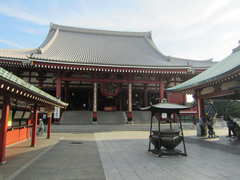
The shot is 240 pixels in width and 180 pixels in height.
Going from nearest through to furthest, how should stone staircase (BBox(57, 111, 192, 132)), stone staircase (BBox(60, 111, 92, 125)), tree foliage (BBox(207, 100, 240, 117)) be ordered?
stone staircase (BBox(57, 111, 192, 132))
stone staircase (BBox(60, 111, 92, 125))
tree foliage (BBox(207, 100, 240, 117))

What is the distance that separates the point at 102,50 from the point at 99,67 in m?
6.23

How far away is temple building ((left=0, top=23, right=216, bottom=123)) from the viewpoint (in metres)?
16.9

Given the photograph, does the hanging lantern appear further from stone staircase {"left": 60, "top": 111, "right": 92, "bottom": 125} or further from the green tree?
the green tree

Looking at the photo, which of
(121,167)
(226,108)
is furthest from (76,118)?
(226,108)

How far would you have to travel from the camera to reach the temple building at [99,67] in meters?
16.9

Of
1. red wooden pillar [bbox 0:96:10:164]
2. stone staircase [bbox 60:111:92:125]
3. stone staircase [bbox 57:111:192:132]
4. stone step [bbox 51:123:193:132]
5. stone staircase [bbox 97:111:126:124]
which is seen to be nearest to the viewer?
red wooden pillar [bbox 0:96:10:164]

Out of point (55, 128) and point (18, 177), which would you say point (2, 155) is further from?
point (55, 128)

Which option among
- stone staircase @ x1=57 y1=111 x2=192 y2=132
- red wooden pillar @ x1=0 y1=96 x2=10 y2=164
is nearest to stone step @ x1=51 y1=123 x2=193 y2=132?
stone staircase @ x1=57 y1=111 x2=192 y2=132

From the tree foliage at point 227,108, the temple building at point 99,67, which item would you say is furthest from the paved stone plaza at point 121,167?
the tree foliage at point 227,108

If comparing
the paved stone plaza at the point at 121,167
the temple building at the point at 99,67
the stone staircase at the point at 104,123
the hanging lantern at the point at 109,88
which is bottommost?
the paved stone plaza at the point at 121,167

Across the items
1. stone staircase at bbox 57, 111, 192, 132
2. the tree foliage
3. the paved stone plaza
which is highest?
the tree foliage

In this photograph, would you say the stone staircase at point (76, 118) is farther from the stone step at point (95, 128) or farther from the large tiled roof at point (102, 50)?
the large tiled roof at point (102, 50)

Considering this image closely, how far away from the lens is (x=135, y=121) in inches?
754

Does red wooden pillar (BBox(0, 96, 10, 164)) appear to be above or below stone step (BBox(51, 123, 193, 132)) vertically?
above
